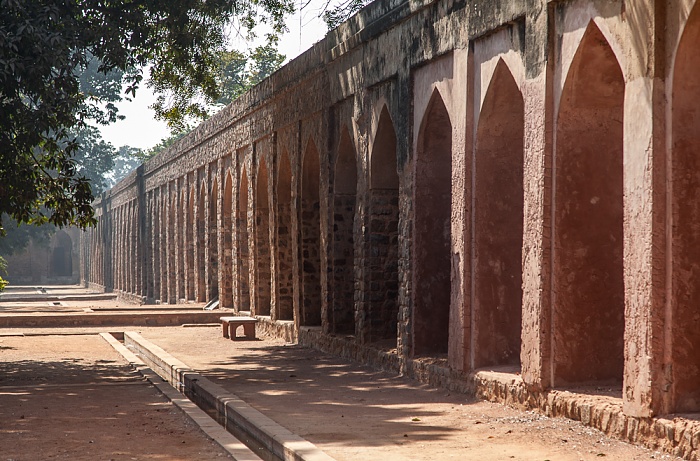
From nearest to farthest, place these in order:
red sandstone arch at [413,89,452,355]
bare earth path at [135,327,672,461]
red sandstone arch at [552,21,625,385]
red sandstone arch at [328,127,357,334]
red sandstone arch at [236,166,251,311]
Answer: bare earth path at [135,327,672,461] < red sandstone arch at [552,21,625,385] < red sandstone arch at [413,89,452,355] < red sandstone arch at [328,127,357,334] < red sandstone arch at [236,166,251,311]

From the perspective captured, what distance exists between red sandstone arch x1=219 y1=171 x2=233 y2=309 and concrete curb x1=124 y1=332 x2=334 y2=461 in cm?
842

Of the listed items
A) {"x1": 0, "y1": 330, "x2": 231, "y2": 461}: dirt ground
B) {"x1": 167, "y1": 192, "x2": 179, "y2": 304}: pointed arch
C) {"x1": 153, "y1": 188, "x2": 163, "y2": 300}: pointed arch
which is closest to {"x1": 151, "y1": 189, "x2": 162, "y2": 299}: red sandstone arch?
{"x1": 153, "y1": 188, "x2": 163, "y2": 300}: pointed arch

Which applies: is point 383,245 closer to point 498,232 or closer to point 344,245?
point 344,245

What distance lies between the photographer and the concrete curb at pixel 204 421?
7.76m

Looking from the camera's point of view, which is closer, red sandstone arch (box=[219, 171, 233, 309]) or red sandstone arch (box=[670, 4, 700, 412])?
red sandstone arch (box=[670, 4, 700, 412])

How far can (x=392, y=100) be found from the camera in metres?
13.5

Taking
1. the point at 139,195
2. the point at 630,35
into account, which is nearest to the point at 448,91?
the point at 630,35

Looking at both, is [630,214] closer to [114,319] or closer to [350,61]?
[350,61]

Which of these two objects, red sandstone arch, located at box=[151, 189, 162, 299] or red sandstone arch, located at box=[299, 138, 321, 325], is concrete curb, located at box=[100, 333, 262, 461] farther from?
red sandstone arch, located at box=[151, 189, 162, 299]

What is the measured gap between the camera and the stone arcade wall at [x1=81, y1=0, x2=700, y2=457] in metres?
7.81

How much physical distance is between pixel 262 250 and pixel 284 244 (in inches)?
81.2

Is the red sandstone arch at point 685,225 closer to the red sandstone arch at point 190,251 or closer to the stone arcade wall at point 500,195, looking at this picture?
the stone arcade wall at point 500,195

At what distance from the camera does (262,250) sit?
2162cm

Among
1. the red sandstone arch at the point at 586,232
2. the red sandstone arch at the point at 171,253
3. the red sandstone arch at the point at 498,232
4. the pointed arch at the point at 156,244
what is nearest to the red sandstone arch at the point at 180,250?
the red sandstone arch at the point at 171,253
